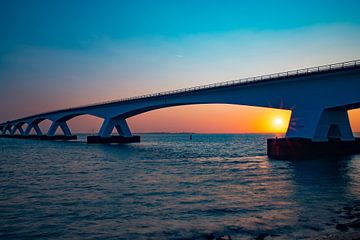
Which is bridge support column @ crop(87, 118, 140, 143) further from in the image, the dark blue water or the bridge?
the dark blue water

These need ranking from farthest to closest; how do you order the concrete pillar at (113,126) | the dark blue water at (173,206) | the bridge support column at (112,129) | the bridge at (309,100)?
the concrete pillar at (113,126)
the bridge support column at (112,129)
the bridge at (309,100)
the dark blue water at (173,206)

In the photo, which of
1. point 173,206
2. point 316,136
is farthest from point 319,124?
point 173,206

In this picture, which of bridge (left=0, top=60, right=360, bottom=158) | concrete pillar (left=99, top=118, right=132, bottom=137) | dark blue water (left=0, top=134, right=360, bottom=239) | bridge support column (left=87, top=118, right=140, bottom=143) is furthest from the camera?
concrete pillar (left=99, top=118, right=132, bottom=137)

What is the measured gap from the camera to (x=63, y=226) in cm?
1035

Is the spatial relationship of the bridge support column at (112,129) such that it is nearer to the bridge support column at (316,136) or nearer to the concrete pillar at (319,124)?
the bridge support column at (316,136)

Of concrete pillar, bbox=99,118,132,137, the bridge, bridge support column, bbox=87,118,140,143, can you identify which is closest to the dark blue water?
the bridge

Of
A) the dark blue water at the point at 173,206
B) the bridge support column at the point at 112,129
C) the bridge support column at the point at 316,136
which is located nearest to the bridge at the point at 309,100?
the bridge support column at the point at 316,136

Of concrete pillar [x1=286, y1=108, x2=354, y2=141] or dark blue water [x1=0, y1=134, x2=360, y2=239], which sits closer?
dark blue water [x1=0, y1=134, x2=360, y2=239]

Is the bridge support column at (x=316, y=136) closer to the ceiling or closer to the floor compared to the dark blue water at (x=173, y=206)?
closer to the ceiling

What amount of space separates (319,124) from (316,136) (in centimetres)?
152

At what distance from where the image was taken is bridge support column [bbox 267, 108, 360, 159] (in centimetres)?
3462

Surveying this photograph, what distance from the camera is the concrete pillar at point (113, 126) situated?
75250 mm

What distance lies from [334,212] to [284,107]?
27.4 m

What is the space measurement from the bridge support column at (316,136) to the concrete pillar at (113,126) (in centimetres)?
4730
